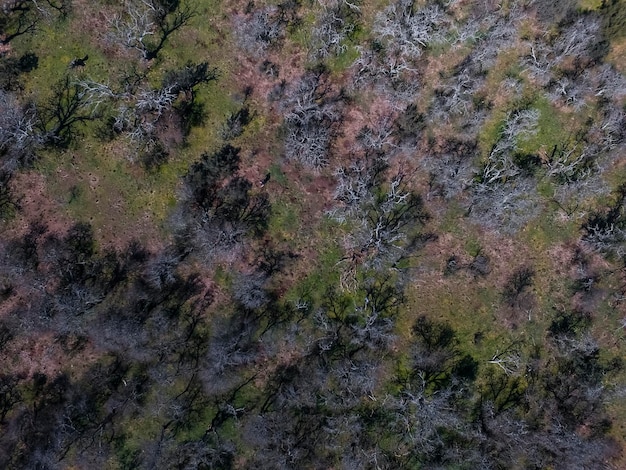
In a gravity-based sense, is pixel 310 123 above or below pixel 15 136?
below

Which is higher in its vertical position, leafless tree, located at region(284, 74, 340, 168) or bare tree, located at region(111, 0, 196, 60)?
bare tree, located at region(111, 0, 196, 60)

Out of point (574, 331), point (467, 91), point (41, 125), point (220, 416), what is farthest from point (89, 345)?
point (574, 331)

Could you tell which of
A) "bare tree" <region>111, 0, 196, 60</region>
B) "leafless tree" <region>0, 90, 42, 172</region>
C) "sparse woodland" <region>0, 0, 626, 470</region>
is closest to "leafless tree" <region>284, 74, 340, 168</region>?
"sparse woodland" <region>0, 0, 626, 470</region>

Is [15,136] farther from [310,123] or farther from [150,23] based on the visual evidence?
[310,123]

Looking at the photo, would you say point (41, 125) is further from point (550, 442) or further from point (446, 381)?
point (550, 442)

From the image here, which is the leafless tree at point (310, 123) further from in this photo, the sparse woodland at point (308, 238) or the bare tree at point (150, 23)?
the bare tree at point (150, 23)

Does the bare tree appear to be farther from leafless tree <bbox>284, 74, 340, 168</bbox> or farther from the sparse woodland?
leafless tree <bbox>284, 74, 340, 168</bbox>

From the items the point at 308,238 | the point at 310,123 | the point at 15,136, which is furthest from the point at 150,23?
the point at 308,238

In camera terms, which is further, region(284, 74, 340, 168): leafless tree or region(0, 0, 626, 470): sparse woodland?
region(0, 0, 626, 470): sparse woodland

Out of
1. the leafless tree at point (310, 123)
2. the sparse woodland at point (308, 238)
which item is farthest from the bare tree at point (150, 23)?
the leafless tree at point (310, 123)
